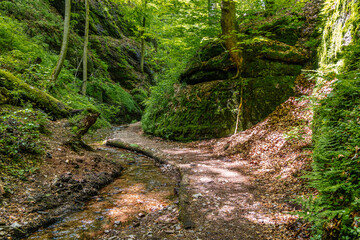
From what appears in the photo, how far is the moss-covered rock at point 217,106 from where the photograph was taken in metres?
8.80

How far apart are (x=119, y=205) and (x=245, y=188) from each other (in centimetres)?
297

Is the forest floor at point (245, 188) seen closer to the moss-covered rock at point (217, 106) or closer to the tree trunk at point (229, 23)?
the moss-covered rock at point (217, 106)

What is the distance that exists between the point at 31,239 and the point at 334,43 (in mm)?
8742

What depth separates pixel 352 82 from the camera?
2934mm

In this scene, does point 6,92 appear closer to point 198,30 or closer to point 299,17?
point 198,30

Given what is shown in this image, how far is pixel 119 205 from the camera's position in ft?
13.5

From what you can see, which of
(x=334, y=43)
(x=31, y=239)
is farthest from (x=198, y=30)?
Answer: (x=31, y=239)

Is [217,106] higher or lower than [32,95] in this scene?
lower

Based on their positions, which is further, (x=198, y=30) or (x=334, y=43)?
(x=198, y=30)

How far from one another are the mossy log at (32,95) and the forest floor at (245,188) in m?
4.18

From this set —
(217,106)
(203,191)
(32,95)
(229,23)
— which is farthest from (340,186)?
(229,23)

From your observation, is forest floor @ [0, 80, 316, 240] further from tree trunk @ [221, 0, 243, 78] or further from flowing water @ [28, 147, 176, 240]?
tree trunk @ [221, 0, 243, 78]

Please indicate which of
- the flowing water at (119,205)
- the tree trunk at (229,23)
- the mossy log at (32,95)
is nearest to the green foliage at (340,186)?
the flowing water at (119,205)

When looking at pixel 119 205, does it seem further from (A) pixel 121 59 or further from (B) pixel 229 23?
(A) pixel 121 59
